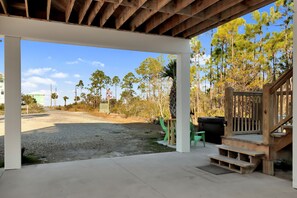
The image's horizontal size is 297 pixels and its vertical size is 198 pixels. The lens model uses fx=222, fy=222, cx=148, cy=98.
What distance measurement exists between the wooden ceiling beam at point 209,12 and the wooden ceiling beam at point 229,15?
275 millimetres

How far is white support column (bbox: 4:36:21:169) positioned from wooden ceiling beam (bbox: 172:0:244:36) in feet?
11.5

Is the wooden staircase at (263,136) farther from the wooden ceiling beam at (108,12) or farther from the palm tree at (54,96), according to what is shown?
the palm tree at (54,96)

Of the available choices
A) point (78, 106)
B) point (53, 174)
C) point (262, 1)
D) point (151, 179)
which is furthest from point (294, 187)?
point (78, 106)

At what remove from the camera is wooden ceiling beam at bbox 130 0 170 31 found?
380 centimetres

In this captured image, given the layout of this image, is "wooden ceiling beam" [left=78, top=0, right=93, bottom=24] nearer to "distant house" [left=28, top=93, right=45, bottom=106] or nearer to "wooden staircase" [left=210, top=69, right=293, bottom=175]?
"wooden staircase" [left=210, top=69, right=293, bottom=175]

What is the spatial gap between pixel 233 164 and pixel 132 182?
1.90 meters

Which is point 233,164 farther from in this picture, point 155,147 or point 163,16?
point 163,16

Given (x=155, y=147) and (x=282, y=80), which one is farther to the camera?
(x=155, y=147)

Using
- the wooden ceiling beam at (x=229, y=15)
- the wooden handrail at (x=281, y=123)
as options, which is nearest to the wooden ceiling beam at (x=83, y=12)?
the wooden ceiling beam at (x=229, y=15)

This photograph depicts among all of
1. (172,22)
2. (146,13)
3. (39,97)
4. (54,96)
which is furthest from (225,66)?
(39,97)

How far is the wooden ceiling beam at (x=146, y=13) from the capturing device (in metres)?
3.80

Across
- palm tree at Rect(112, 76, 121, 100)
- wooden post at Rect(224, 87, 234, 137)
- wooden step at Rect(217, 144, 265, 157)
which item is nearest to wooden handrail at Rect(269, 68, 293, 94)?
wooden post at Rect(224, 87, 234, 137)

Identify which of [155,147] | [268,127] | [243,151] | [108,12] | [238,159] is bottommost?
[155,147]

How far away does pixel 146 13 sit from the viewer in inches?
176
